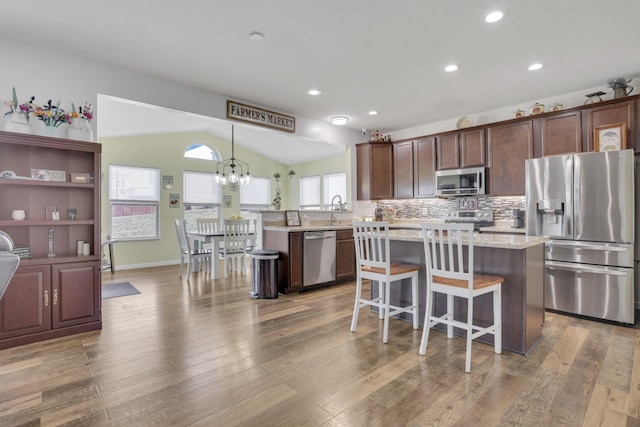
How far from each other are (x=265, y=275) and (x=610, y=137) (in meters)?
4.26

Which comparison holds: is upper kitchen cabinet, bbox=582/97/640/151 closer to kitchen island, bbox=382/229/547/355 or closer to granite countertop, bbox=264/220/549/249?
granite countertop, bbox=264/220/549/249

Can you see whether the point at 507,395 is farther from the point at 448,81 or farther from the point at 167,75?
the point at 167,75

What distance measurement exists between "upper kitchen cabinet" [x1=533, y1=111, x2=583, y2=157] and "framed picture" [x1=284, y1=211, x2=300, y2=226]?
338 cm

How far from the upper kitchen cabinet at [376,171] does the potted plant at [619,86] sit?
9.91 ft

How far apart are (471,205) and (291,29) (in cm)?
380

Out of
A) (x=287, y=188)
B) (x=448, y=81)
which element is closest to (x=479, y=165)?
(x=448, y=81)

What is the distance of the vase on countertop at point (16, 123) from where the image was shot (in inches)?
110

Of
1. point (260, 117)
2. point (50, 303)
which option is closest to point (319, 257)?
point (260, 117)

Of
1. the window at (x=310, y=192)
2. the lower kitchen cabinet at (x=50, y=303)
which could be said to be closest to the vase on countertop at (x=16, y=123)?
the lower kitchen cabinet at (x=50, y=303)

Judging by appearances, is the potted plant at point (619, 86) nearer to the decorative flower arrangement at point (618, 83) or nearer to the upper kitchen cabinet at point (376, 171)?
the decorative flower arrangement at point (618, 83)

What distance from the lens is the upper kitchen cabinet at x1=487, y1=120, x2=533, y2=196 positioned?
4395mm

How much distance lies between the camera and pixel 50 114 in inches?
119

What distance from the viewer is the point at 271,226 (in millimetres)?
4855

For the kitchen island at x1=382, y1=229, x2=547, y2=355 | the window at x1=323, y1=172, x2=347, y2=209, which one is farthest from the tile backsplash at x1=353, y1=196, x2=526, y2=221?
the window at x1=323, y1=172, x2=347, y2=209
